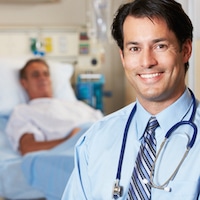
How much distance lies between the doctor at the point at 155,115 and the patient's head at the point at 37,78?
8.25 feet

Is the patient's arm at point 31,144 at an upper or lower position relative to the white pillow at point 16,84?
lower

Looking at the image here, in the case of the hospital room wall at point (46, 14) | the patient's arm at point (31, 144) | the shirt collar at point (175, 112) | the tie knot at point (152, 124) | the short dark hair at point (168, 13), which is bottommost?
the patient's arm at point (31, 144)

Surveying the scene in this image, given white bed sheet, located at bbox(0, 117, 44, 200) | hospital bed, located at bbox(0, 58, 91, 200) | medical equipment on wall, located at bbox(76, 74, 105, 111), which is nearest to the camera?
hospital bed, located at bbox(0, 58, 91, 200)

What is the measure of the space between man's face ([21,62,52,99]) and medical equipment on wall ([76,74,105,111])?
1.89ft

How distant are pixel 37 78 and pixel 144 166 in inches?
106

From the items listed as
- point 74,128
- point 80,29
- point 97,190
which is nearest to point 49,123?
point 74,128

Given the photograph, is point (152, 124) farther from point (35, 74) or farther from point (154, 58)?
point (35, 74)

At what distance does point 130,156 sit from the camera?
124 centimetres

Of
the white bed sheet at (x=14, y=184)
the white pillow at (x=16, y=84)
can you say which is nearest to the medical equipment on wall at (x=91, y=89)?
the white pillow at (x=16, y=84)

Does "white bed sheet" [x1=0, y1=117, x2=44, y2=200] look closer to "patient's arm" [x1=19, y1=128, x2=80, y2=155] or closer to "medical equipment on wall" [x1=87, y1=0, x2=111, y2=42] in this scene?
"patient's arm" [x1=19, y1=128, x2=80, y2=155]

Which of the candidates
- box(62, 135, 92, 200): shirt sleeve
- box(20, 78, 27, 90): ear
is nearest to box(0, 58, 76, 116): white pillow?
box(20, 78, 27, 90): ear

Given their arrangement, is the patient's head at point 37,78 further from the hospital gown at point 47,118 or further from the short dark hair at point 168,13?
the short dark hair at point 168,13

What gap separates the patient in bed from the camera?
10.2 ft

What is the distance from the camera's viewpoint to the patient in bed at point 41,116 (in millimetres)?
3124
